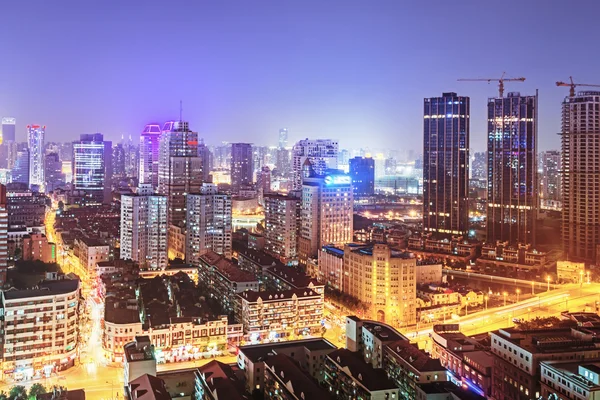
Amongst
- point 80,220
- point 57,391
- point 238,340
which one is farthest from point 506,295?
point 80,220

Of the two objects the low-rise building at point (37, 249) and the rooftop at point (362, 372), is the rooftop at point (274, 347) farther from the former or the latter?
the low-rise building at point (37, 249)

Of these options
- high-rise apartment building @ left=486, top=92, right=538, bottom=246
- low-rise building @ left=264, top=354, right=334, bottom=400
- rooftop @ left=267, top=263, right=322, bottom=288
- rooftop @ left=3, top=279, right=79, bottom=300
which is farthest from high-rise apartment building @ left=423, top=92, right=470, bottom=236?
low-rise building @ left=264, top=354, right=334, bottom=400

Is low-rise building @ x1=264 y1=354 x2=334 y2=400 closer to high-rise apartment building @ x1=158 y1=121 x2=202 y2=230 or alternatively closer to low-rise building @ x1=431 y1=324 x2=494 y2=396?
low-rise building @ x1=431 y1=324 x2=494 y2=396

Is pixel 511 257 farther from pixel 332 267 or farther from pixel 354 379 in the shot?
pixel 354 379

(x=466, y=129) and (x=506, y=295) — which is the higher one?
(x=466, y=129)

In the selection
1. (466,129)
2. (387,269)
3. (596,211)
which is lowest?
(387,269)

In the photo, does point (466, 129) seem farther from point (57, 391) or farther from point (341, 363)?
point (57, 391)
